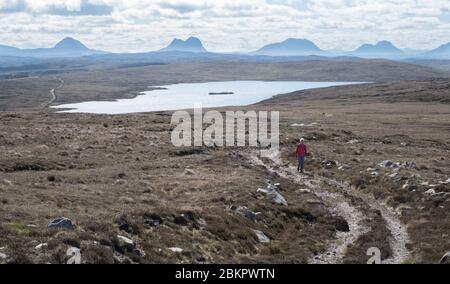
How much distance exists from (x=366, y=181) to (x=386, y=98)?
473 feet

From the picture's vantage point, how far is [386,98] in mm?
168500

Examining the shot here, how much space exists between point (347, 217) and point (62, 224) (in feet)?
46.3

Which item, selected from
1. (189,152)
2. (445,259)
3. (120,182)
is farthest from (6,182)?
(189,152)

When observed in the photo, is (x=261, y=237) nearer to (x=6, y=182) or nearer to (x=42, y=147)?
(x=6, y=182)

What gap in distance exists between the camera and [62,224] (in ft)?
57.0

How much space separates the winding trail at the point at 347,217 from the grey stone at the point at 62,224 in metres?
8.62

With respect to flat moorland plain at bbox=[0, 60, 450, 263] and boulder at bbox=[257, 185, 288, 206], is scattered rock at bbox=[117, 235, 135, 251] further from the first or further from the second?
boulder at bbox=[257, 185, 288, 206]

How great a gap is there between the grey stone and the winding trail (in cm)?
862

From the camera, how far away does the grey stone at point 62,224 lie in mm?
17141

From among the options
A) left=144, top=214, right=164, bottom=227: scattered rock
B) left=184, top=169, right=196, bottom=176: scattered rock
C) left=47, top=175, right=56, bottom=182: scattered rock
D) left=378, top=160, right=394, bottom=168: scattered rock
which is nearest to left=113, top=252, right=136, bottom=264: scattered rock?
left=144, top=214, right=164, bottom=227: scattered rock

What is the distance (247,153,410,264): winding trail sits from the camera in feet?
63.0

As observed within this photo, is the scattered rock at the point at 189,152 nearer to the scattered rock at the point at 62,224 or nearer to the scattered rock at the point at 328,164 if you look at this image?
the scattered rock at the point at 328,164

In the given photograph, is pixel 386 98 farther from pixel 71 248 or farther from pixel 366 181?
pixel 71 248
